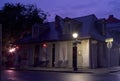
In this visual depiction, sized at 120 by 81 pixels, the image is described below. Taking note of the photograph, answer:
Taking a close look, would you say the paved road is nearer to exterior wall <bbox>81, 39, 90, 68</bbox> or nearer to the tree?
exterior wall <bbox>81, 39, 90, 68</bbox>

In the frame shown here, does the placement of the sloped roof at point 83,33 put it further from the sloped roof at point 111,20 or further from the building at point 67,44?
the sloped roof at point 111,20

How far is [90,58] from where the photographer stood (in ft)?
102

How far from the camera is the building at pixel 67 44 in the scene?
31734 millimetres

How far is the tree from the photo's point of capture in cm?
4259

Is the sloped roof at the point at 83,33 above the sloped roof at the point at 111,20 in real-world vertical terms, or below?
below

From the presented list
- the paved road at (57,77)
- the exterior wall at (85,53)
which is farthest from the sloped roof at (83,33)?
the paved road at (57,77)

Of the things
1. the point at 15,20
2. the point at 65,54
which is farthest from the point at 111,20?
the point at 65,54

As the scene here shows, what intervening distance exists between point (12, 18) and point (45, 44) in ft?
31.5

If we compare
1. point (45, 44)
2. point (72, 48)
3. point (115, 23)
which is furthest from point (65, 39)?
point (115, 23)

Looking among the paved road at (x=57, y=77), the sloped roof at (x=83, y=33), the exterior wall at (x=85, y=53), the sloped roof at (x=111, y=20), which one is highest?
the sloped roof at (x=111, y=20)

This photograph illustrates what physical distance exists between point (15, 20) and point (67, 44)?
41.7 ft

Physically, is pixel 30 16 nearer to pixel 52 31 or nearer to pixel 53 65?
pixel 52 31

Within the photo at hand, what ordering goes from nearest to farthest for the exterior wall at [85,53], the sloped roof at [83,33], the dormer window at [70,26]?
the exterior wall at [85,53]
the sloped roof at [83,33]
the dormer window at [70,26]

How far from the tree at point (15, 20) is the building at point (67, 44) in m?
4.34
